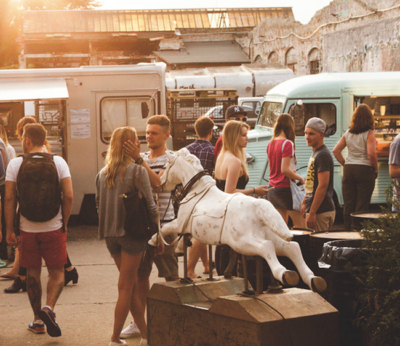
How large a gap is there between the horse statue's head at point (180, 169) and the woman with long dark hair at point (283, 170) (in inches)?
104

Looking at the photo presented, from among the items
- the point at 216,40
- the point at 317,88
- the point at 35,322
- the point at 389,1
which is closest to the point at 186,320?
the point at 35,322

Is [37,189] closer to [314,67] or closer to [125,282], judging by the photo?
[125,282]

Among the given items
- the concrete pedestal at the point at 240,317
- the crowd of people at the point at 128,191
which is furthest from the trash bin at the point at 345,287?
the crowd of people at the point at 128,191

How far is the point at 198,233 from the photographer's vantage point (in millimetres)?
4098

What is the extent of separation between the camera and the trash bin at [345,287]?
164 inches

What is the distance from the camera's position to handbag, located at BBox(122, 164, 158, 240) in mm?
4578

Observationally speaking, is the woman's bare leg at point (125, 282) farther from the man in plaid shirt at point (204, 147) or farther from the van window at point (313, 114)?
the van window at point (313, 114)

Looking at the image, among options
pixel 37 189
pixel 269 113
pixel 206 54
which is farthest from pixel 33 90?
pixel 206 54

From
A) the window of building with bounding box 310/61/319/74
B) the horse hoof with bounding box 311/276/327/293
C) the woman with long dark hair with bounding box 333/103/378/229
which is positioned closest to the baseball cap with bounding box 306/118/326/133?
the woman with long dark hair with bounding box 333/103/378/229

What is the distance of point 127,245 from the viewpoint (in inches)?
183

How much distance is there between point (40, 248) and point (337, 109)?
651 cm

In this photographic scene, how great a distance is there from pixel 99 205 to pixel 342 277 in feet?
A: 6.36

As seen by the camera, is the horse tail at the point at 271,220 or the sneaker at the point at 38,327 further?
the sneaker at the point at 38,327

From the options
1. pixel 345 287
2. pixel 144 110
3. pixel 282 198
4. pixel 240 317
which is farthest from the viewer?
pixel 144 110
